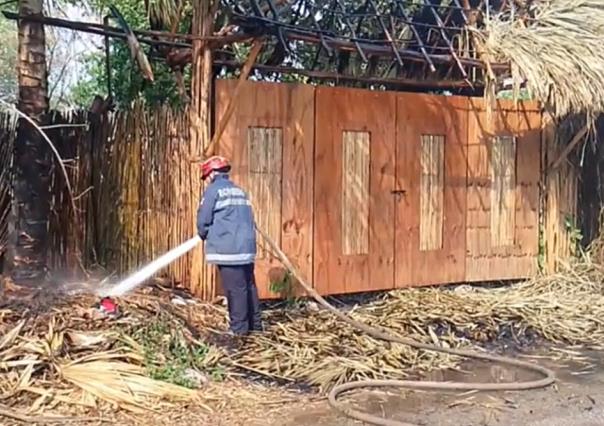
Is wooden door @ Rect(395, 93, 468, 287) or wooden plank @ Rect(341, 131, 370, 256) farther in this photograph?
wooden door @ Rect(395, 93, 468, 287)

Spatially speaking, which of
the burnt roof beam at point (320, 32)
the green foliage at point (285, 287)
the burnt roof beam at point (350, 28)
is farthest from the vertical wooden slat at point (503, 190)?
the green foliage at point (285, 287)

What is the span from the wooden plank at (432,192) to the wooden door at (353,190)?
50cm

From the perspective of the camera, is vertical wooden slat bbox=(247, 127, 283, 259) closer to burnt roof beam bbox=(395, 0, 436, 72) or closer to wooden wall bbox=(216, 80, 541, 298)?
wooden wall bbox=(216, 80, 541, 298)

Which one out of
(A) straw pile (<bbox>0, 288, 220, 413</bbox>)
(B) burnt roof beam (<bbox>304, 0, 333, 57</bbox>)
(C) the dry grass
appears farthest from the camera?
Result: (B) burnt roof beam (<bbox>304, 0, 333, 57</bbox>)

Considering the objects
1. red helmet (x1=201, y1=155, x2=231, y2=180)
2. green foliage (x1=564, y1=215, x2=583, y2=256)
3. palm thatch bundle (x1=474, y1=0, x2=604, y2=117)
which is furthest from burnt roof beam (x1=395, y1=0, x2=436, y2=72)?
red helmet (x1=201, y1=155, x2=231, y2=180)

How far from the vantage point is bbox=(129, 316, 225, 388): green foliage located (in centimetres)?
600

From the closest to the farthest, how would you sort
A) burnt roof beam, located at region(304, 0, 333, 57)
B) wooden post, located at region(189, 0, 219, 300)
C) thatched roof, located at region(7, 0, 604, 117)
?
wooden post, located at region(189, 0, 219, 300), thatched roof, located at region(7, 0, 604, 117), burnt roof beam, located at region(304, 0, 333, 57)

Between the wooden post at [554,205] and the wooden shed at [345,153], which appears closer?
the wooden shed at [345,153]

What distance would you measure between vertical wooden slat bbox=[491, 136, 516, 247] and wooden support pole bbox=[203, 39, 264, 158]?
3.81 metres

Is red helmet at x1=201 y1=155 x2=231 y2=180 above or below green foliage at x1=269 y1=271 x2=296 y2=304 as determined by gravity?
above

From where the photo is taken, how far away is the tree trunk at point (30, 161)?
271 inches

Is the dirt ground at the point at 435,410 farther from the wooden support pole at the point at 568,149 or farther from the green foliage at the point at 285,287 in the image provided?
the wooden support pole at the point at 568,149

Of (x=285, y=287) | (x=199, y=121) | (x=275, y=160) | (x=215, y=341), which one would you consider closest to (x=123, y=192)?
(x=199, y=121)

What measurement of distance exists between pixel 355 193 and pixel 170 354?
11.8ft
